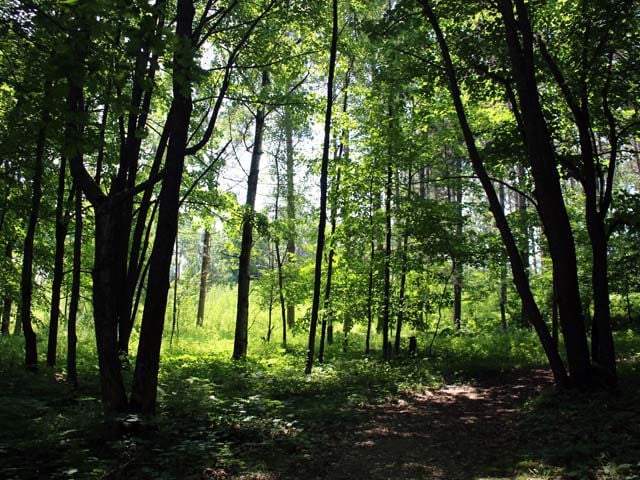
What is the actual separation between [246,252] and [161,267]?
8609mm

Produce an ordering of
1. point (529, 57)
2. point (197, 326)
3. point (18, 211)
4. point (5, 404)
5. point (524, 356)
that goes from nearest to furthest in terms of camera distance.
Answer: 1. point (5, 404)
2. point (529, 57)
3. point (18, 211)
4. point (524, 356)
5. point (197, 326)

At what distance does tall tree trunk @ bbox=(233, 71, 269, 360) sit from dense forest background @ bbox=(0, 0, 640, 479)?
0.07 metres

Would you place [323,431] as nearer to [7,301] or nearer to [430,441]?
[430,441]

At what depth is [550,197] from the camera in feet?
25.0

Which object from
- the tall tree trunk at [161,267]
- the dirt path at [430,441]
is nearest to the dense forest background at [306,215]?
the tall tree trunk at [161,267]

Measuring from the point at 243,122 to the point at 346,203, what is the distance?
6745 millimetres

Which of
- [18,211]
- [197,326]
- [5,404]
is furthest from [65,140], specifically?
[197,326]

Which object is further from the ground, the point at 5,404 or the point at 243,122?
the point at 243,122

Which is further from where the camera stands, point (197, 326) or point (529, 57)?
point (197, 326)

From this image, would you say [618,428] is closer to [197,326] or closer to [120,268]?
[120,268]

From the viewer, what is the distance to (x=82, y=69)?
3.78 meters

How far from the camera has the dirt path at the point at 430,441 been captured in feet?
16.8

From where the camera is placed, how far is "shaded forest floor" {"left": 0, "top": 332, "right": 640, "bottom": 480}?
15.6 feet

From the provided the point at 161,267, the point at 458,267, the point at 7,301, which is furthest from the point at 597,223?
the point at 7,301
